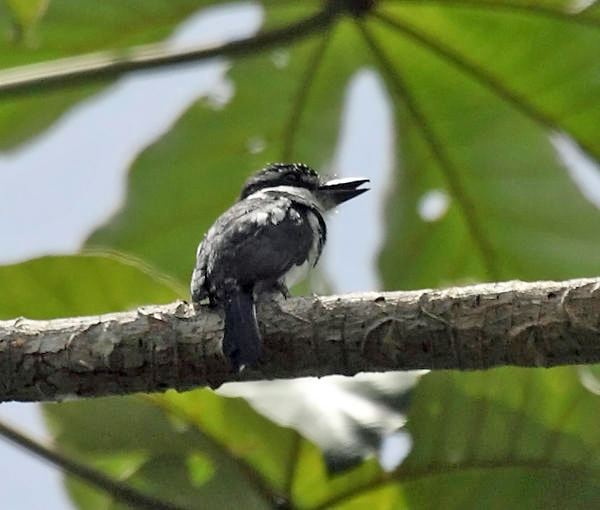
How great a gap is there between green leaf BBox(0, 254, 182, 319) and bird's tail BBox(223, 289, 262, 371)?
37 centimetres

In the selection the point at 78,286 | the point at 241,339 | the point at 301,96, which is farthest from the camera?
the point at 301,96

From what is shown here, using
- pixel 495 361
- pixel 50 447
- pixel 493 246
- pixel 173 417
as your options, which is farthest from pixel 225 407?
pixel 493 246

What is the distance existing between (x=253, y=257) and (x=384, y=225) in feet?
2.95

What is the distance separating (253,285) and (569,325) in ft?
2.61

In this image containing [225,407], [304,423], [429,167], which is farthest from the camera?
[429,167]

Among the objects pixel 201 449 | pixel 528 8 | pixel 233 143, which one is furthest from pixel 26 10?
pixel 528 8

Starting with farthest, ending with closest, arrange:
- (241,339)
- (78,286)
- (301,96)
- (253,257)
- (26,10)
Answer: (301,96)
(253,257)
(78,286)
(26,10)
(241,339)

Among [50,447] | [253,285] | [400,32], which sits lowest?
[50,447]

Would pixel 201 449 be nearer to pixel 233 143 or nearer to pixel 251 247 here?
pixel 251 247

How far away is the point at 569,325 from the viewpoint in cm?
192

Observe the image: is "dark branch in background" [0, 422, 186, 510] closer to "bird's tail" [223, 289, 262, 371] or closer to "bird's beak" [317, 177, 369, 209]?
"bird's tail" [223, 289, 262, 371]

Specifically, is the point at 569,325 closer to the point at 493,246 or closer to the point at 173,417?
the point at 173,417

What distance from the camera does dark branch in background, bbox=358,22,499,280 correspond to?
331cm

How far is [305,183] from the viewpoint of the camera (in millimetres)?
3576
